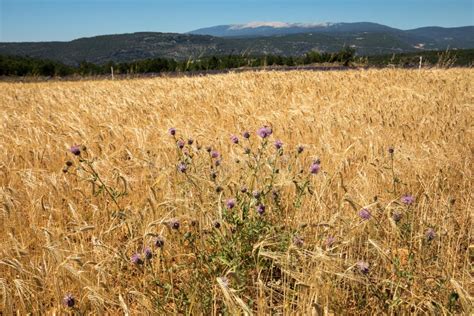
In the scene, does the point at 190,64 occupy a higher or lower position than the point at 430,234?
higher

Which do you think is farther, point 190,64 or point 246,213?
point 190,64

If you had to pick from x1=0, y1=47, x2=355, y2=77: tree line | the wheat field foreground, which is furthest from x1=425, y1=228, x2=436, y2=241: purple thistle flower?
x1=0, y1=47, x2=355, y2=77: tree line

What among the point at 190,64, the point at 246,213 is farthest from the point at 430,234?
the point at 190,64

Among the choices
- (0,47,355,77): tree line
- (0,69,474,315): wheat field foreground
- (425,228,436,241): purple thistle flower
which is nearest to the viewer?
(0,69,474,315): wheat field foreground

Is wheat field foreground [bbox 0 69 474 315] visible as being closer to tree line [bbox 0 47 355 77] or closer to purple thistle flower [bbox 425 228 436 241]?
purple thistle flower [bbox 425 228 436 241]

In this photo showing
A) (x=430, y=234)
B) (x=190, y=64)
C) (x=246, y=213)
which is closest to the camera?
(x=430, y=234)

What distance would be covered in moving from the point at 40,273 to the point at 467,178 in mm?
3033

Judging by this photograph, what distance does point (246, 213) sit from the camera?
7.20 ft

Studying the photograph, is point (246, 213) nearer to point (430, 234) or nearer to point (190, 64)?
point (430, 234)

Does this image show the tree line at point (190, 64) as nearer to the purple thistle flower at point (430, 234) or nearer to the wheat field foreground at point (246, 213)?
the wheat field foreground at point (246, 213)

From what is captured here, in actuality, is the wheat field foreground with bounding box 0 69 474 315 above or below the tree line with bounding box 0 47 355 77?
below

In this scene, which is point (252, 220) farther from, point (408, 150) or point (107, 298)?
point (408, 150)

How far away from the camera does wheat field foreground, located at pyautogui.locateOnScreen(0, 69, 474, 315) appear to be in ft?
5.72

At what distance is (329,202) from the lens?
2.75 meters
